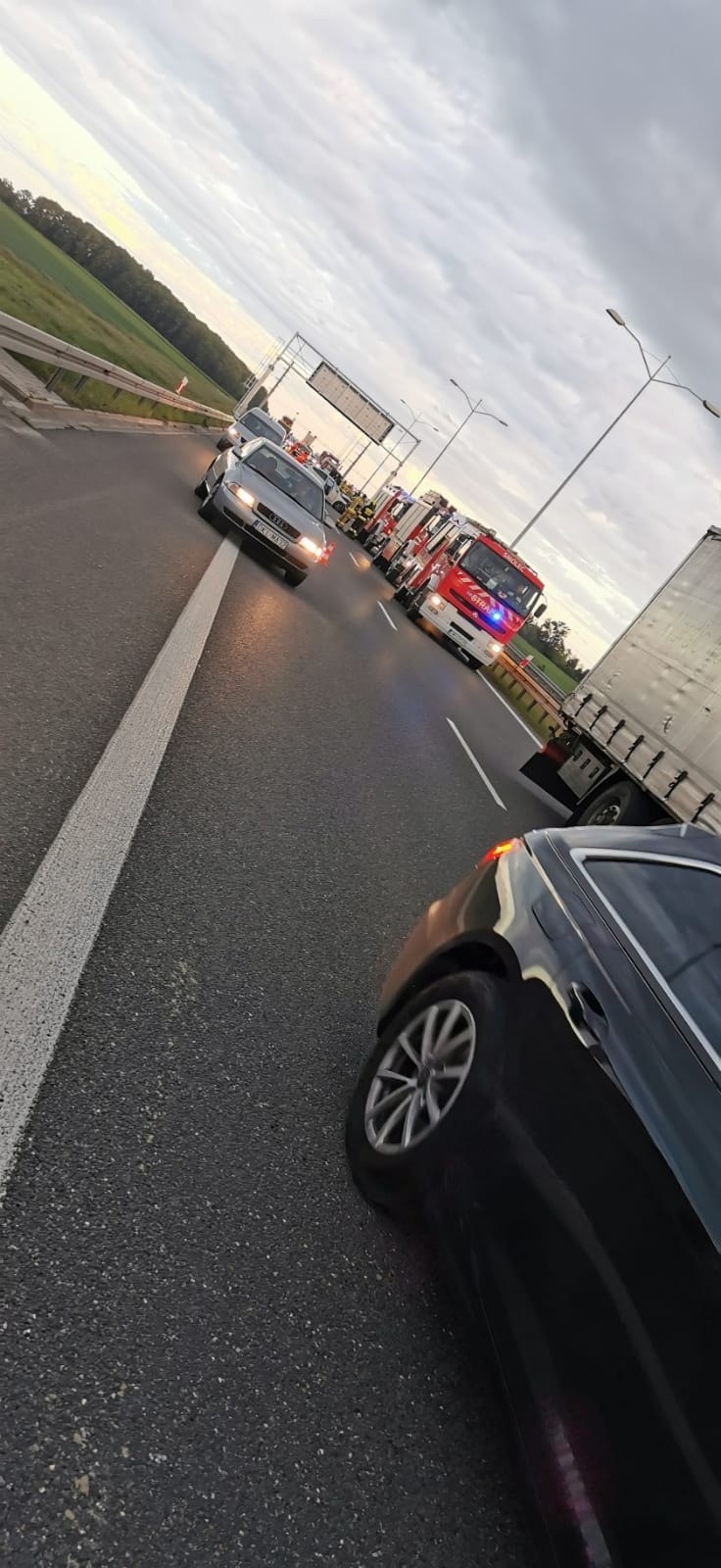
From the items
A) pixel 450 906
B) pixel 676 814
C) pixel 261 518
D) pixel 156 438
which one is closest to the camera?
pixel 450 906

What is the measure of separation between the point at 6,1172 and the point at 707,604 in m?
9.85

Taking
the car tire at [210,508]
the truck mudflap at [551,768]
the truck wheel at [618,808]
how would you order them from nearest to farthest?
the truck wheel at [618,808]
the truck mudflap at [551,768]
the car tire at [210,508]

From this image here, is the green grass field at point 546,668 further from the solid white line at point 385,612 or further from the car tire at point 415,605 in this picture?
the solid white line at point 385,612

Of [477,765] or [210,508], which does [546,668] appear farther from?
[477,765]

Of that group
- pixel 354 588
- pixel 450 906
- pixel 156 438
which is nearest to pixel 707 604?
pixel 450 906

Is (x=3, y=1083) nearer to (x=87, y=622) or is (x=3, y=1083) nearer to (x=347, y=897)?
(x=347, y=897)

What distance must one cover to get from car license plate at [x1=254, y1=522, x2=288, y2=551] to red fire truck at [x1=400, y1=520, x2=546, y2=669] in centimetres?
904

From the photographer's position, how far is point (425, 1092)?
294 centimetres

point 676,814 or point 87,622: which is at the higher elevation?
point 676,814

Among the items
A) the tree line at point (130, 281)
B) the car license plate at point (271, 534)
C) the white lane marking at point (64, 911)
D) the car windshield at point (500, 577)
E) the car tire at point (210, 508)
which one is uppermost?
the tree line at point (130, 281)

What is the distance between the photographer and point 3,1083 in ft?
8.83

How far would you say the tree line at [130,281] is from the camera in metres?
111

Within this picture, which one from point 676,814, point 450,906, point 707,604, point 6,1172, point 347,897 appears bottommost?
point 6,1172

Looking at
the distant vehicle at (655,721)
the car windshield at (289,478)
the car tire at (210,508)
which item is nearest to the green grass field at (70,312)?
the car tire at (210,508)
